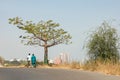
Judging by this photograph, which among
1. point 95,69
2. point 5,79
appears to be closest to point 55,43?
point 95,69

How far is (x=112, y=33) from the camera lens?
35.2m

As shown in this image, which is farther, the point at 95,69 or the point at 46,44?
the point at 46,44

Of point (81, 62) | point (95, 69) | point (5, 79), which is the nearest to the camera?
point (5, 79)

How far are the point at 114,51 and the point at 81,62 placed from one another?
3.61 meters

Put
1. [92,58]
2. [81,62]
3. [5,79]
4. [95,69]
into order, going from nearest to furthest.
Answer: [5,79]
[95,69]
[81,62]
[92,58]

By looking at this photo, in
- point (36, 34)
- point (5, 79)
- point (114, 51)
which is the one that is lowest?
point (5, 79)

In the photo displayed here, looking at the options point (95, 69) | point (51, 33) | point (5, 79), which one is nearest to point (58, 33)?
point (51, 33)

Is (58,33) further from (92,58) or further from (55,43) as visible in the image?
(92,58)

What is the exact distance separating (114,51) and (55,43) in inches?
738

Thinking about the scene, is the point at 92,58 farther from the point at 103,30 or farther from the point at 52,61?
the point at 52,61

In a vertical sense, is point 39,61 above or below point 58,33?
below

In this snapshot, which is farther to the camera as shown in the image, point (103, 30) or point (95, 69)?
point (103, 30)

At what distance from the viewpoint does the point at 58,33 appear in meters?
53.3

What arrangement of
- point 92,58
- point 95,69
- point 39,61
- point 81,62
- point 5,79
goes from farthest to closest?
point 39,61 < point 92,58 < point 81,62 < point 95,69 < point 5,79
